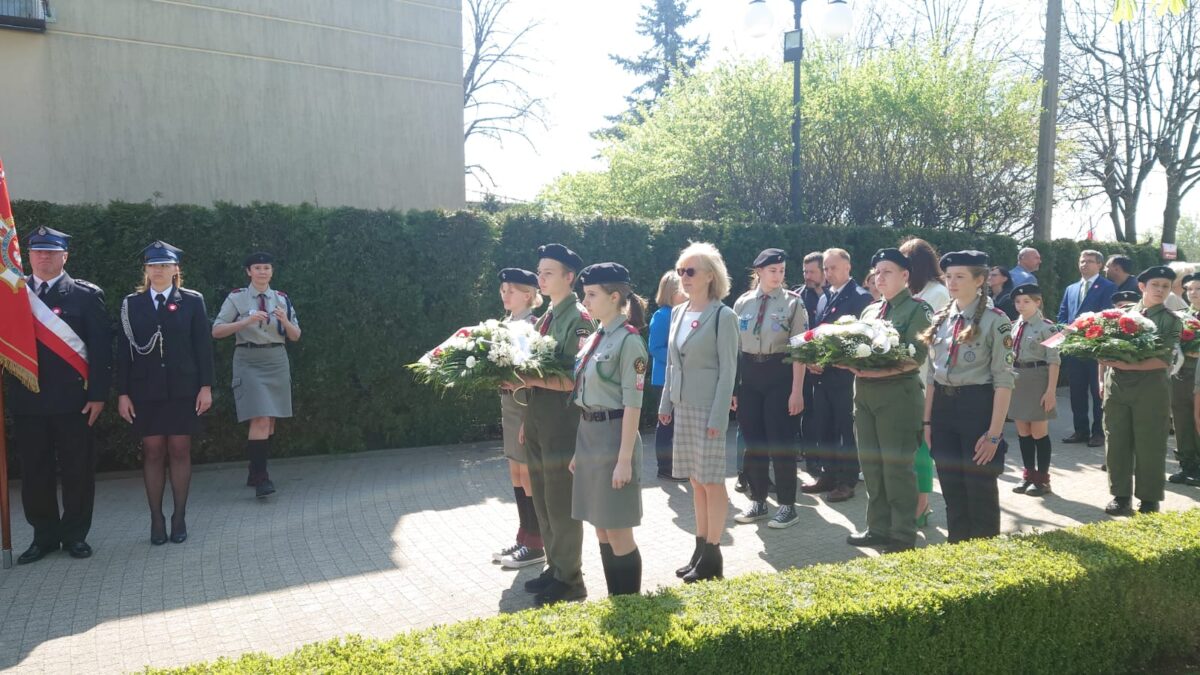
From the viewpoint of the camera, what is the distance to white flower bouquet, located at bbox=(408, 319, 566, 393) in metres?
4.95

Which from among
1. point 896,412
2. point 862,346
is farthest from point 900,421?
point 862,346

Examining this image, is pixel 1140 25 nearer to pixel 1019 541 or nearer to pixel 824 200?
pixel 824 200

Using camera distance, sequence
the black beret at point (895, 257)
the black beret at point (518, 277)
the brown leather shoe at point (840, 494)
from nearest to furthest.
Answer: the black beret at point (518, 277) < the black beret at point (895, 257) < the brown leather shoe at point (840, 494)

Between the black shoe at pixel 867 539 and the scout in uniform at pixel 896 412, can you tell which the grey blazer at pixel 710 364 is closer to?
the scout in uniform at pixel 896 412

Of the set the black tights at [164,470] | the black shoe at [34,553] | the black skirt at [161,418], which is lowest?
the black shoe at [34,553]

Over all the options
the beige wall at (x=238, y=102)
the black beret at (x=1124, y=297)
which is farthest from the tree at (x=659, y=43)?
the black beret at (x=1124, y=297)

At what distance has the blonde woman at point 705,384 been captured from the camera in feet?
16.7

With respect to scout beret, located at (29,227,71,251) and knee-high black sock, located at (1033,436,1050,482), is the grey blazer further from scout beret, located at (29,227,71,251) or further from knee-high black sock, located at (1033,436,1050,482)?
scout beret, located at (29,227,71,251)

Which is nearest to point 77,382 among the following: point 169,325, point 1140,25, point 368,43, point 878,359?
point 169,325

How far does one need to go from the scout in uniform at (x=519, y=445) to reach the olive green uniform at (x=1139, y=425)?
5.21m

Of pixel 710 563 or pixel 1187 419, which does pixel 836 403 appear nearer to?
pixel 710 563

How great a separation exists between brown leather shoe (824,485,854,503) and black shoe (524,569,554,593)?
3424 millimetres

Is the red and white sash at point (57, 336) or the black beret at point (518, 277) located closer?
the black beret at point (518, 277)

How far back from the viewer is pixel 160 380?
21.3 feet
